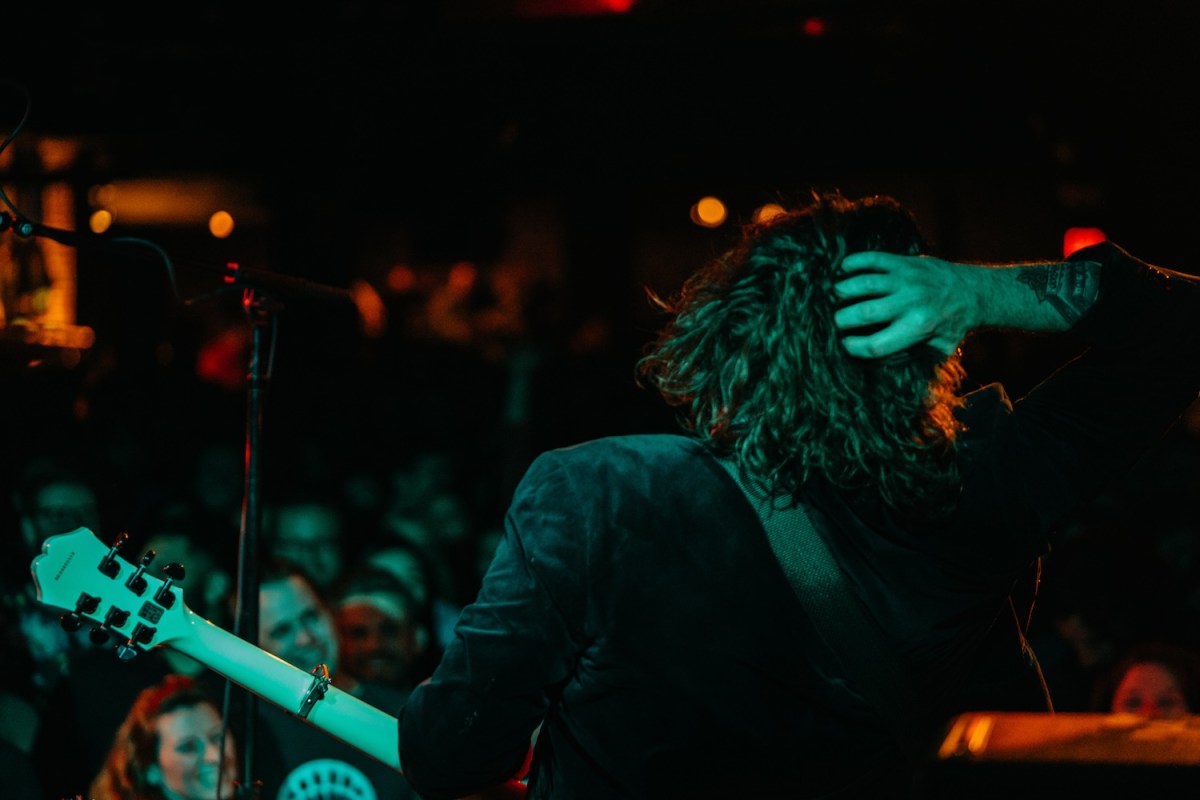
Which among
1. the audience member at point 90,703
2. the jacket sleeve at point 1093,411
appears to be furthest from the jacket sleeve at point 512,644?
the audience member at point 90,703

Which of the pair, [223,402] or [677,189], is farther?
[677,189]

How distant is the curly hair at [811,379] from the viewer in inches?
49.7

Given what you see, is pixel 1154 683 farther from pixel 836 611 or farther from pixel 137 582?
pixel 137 582

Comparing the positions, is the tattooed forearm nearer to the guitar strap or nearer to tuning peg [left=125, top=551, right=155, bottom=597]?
the guitar strap

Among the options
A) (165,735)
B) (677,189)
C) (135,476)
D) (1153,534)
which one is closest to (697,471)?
(165,735)

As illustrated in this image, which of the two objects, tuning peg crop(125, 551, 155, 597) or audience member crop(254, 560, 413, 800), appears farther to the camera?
audience member crop(254, 560, 413, 800)

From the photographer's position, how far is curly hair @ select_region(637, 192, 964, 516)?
126 centimetres

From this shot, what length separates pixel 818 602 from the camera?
1.25m

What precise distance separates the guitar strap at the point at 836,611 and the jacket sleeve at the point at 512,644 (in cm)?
23

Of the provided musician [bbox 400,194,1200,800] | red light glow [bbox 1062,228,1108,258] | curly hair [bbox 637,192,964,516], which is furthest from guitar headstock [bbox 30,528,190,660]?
red light glow [bbox 1062,228,1108,258]

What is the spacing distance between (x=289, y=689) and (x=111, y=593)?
1.16 ft

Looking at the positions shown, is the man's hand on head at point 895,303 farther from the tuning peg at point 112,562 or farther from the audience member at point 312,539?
the audience member at point 312,539

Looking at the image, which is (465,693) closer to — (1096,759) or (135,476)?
(1096,759)

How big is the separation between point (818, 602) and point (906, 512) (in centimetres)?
15
